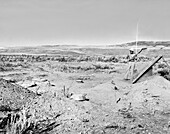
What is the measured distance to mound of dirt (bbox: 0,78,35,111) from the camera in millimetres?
4830

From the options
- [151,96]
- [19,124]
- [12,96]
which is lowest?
[151,96]

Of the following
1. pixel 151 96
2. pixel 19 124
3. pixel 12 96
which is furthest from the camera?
pixel 151 96

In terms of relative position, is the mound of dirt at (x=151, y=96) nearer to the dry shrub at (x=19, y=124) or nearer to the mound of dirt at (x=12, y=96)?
the mound of dirt at (x=12, y=96)

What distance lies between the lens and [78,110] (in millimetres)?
5230

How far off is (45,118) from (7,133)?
921mm

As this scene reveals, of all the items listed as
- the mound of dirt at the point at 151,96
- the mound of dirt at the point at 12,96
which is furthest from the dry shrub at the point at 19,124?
the mound of dirt at the point at 151,96

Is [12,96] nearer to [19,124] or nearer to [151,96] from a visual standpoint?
[19,124]

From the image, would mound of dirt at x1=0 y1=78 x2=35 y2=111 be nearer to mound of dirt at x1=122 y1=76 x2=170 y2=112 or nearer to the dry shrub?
the dry shrub

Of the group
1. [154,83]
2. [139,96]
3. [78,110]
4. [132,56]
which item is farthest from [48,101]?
[132,56]

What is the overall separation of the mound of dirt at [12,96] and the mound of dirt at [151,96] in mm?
2254

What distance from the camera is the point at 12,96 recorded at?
16.9 feet

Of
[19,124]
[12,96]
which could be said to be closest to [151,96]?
[12,96]

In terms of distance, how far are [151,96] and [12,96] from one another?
12.5 ft

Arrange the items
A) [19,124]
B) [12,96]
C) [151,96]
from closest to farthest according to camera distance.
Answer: [19,124], [12,96], [151,96]
